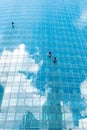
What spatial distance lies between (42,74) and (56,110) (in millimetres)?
12560

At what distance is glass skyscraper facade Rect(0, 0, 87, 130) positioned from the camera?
51188 mm

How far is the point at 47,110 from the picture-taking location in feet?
172

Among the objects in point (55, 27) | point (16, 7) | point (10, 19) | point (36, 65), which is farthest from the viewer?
point (16, 7)

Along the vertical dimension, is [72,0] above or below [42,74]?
above

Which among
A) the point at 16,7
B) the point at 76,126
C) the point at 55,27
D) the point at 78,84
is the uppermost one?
the point at 16,7

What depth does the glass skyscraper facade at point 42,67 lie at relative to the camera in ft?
168

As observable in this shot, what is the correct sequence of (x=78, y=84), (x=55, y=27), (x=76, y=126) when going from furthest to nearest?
(x=55, y=27) < (x=78, y=84) < (x=76, y=126)

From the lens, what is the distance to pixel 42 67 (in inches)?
2566

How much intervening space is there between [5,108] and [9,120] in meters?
3.48

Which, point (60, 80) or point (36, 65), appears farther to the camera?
point (36, 65)

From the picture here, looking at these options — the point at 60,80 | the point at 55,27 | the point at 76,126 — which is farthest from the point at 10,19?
the point at 76,126

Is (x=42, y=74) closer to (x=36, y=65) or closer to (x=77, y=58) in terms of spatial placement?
(x=36, y=65)

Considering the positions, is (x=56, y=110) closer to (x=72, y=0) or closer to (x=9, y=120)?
(x=9, y=120)

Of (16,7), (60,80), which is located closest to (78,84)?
(60,80)
